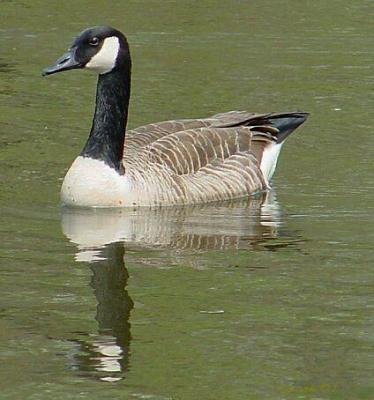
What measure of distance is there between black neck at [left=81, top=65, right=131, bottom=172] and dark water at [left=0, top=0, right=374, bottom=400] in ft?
1.98

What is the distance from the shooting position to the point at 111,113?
39.6 ft

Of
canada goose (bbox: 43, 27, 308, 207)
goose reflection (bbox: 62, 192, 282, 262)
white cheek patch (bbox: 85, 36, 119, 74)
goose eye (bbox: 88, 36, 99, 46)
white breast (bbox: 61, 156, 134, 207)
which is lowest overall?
goose reflection (bbox: 62, 192, 282, 262)

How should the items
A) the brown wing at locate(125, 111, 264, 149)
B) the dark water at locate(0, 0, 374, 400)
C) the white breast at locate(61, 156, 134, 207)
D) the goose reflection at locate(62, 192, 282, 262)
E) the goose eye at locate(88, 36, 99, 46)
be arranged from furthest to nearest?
the brown wing at locate(125, 111, 264, 149)
the goose eye at locate(88, 36, 99, 46)
the white breast at locate(61, 156, 134, 207)
the goose reflection at locate(62, 192, 282, 262)
the dark water at locate(0, 0, 374, 400)

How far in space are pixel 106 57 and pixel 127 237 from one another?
1.94 metres

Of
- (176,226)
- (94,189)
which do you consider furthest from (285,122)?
(176,226)

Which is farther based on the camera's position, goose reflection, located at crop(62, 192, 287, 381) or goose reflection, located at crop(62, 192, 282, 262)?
→ goose reflection, located at crop(62, 192, 282, 262)

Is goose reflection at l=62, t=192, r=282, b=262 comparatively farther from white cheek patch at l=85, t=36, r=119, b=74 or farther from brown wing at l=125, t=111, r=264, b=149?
white cheek patch at l=85, t=36, r=119, b=74

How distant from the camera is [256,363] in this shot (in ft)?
24.6

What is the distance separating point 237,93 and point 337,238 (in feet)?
19.3

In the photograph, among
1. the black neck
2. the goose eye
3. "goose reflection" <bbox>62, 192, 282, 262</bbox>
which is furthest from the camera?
the black neck

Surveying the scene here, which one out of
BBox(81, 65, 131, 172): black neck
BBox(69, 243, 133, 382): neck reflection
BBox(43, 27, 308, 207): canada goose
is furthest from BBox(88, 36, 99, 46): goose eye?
BBox(69, 243, 133, 382): neck reflection

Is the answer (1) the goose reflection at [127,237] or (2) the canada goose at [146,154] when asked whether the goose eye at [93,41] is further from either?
(1) the goose reflection at [127,237]

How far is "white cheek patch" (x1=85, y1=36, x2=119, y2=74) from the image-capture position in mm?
11695

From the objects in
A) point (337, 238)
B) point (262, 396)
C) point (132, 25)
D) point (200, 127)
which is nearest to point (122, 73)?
point (200, 127)
